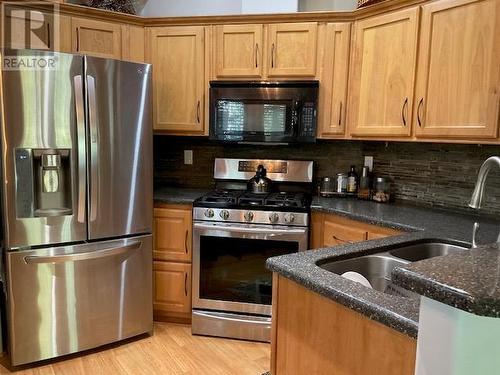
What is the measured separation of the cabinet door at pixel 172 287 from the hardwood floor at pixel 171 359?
0.19m

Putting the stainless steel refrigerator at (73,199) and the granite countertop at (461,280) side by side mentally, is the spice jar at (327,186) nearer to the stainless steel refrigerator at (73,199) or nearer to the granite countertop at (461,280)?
the stainless steel refrigerator at (73,199)

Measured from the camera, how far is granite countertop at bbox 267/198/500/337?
0.85 metres

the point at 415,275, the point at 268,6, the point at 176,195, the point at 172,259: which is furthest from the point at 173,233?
the point at 415,275

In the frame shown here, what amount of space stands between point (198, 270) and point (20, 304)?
3.47ft

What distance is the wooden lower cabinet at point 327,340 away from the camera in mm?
845

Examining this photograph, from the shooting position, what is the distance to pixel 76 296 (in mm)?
2311

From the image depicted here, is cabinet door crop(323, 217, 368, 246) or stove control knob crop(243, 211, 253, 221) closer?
cabinet door crop(323, 217, 368, 246)

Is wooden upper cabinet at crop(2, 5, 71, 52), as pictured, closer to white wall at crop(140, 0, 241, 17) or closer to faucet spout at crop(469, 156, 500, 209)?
white wall at crop(140, 0, 241, 17)

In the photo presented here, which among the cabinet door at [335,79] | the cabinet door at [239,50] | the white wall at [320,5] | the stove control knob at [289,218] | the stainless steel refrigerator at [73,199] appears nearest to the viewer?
the stainless steel refrigerator at [73,199]

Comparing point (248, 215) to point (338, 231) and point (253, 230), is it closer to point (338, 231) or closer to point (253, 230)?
point (253, 230)

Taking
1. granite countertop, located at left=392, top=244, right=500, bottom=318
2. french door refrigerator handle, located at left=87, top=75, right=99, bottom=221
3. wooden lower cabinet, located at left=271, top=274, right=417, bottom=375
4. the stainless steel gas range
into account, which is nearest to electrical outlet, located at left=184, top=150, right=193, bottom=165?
the stainless steel gas range

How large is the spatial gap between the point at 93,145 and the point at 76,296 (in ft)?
2.99

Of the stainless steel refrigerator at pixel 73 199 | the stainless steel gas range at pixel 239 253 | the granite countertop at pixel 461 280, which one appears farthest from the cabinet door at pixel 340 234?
the granite countertop at pixel 461 280

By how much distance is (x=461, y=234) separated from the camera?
180 cm
